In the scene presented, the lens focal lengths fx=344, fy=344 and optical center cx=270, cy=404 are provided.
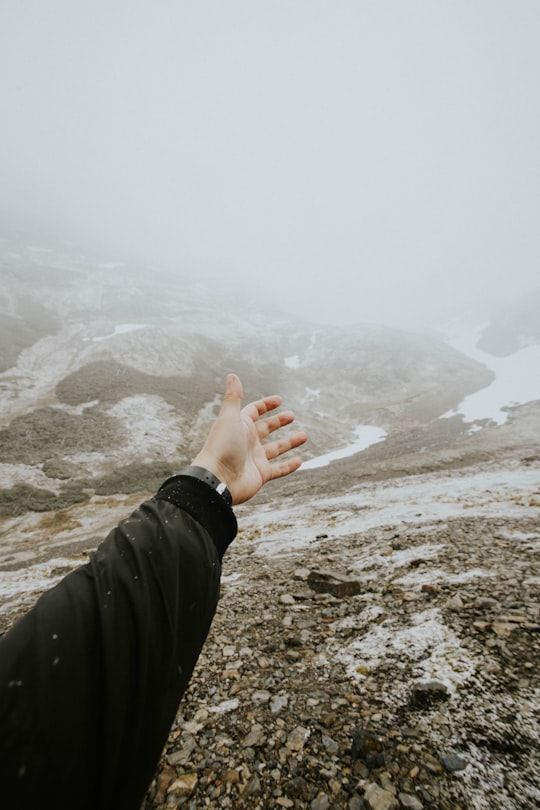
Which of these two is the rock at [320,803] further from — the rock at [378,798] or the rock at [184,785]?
the rock at [184,785]

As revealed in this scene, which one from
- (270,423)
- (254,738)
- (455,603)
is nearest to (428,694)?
(254,738)

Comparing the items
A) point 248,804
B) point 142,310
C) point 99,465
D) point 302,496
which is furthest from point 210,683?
point 142,310

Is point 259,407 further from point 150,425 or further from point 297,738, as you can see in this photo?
point 150,425

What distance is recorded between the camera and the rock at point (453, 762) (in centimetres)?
253

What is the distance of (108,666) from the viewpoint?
4.85 feet

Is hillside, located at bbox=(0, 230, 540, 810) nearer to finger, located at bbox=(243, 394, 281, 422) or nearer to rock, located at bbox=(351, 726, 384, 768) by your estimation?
rock, located at bbox=(351, 726, 384, 768)

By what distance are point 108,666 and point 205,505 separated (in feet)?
3.52

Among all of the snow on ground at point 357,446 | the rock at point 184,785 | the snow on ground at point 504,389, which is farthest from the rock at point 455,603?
the snow on ground at point 504,389

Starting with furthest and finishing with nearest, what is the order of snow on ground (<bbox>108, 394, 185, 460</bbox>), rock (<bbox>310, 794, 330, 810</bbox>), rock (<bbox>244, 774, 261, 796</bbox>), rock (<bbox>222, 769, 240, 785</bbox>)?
snow on ground (<bbox>108, 394, 185, 460</bbox>) → rock (<bbox>222, 769, 240, 785</bbox>) → rock (<bbox>244, 774, 261, 796</bbox>) → rock (<bbox>310, 794, 330, 810</bbox>)

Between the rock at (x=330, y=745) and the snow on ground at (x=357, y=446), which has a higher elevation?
the rock at (x=330, y=745)

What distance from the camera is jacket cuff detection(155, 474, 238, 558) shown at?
93.9 inches

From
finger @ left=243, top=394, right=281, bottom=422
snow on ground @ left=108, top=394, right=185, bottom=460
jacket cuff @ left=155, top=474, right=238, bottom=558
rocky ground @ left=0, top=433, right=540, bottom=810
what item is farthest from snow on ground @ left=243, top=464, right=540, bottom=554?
snow on ground @ left=108, top=394, right=185, bottom=460

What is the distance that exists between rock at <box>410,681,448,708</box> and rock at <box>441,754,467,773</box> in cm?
54

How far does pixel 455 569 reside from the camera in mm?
5938
